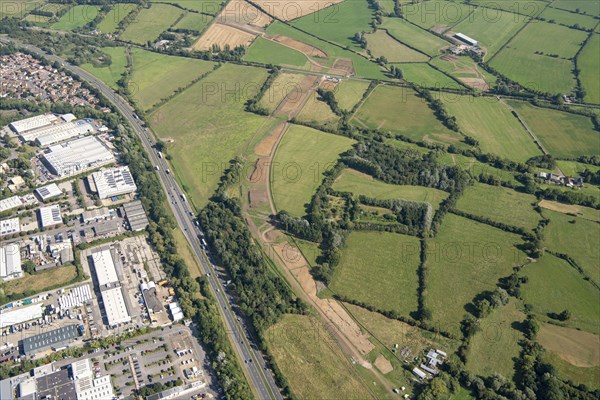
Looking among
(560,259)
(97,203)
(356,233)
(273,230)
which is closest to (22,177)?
(97,203)

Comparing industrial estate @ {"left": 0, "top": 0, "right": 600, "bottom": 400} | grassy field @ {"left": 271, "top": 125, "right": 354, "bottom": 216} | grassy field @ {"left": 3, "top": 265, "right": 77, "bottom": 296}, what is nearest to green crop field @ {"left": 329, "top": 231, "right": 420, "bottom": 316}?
industrial estate @ {"left": 0, "top": 0, "right": 600, "bottom": 400}

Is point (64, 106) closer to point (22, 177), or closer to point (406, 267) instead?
point (22, 177)

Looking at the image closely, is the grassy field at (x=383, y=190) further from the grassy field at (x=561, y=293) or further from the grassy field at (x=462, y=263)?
the grassy field at (x=561, y=293)

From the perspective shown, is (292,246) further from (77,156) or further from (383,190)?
(77,156)

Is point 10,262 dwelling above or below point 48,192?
below

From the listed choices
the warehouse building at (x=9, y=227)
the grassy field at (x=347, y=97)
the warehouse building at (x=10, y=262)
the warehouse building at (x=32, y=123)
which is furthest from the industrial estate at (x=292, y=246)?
the grassy field at (x=347, y=97)

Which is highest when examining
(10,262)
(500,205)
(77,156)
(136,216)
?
(500,205)

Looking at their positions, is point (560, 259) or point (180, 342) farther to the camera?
point (560, 259)

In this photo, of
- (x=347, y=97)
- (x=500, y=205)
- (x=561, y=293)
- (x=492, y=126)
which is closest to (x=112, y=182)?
(x=347, y=97)
